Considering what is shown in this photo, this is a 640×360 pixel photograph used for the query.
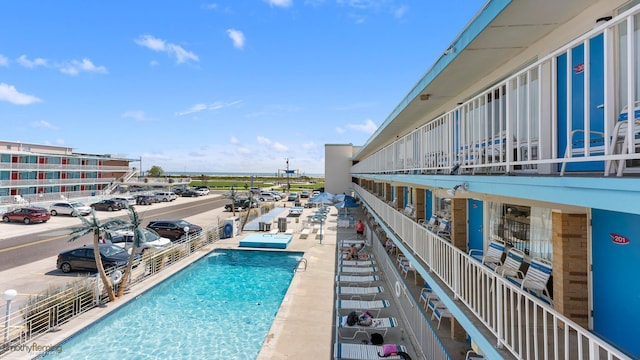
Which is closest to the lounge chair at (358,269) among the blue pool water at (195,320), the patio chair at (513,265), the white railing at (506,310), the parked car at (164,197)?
the blue pool water at (195,320)

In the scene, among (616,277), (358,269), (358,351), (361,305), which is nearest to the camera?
(616,277)

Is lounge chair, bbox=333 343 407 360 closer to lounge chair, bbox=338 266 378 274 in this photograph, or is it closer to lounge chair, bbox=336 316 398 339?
lounge chair, bbox=336 316 398 339

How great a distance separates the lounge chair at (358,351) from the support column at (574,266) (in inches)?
183

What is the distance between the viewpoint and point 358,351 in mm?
8398

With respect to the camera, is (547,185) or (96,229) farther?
(96,229)

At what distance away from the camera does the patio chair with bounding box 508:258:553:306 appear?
506 centimetres

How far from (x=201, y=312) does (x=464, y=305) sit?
10.7 metres

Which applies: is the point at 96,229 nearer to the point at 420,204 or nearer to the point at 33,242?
the point at 420,204

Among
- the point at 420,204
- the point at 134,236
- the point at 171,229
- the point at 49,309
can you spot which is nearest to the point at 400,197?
the point at 420,204

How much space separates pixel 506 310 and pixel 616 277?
4.66 ft

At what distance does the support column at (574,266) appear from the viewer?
450 cm

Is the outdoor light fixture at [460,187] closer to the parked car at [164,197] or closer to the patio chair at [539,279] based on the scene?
the patio chair at [539,279]

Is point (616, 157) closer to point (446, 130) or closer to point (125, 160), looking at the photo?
point (446, 130)

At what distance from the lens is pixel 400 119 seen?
42.3 feet
